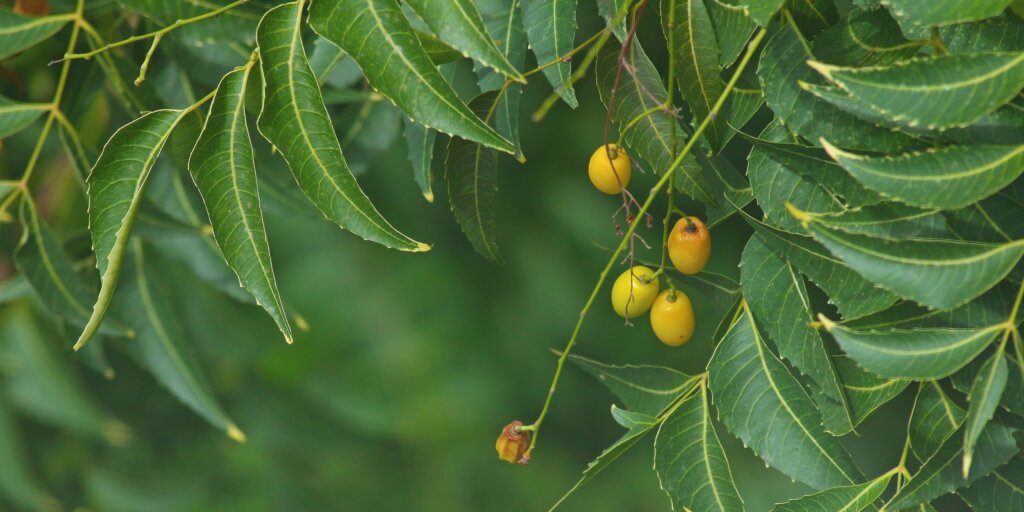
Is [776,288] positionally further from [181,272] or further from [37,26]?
[181,272]

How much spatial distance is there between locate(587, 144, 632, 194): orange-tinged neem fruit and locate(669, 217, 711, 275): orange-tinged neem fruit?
0.08 ft

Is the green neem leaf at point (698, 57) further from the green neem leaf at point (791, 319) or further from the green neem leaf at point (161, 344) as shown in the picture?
the green neem leaf at point (161, 344)

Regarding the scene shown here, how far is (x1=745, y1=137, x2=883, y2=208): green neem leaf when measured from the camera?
10.3 inches

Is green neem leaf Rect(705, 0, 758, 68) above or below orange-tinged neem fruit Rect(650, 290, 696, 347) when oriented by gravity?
above

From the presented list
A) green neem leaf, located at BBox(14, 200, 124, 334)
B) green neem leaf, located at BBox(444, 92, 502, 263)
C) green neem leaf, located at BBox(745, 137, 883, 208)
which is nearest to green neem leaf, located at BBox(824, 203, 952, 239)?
green neem leaf, located at BBox(745, 137, 883, 208)

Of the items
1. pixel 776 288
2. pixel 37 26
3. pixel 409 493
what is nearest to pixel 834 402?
pixel 776 288

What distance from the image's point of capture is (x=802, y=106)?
265 mm

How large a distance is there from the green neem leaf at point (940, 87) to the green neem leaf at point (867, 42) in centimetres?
4

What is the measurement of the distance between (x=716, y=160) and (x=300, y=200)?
215 mm

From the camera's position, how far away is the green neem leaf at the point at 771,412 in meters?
0.29

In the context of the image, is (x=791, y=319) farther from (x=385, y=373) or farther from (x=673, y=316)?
(x=385, y=373)

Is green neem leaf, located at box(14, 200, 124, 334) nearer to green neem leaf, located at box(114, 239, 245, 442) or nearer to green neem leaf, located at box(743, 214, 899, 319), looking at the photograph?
green neem leaf, located at box(114, 239, 245, 442)

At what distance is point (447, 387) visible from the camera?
2.17ft

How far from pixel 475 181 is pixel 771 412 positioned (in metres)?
0.12
